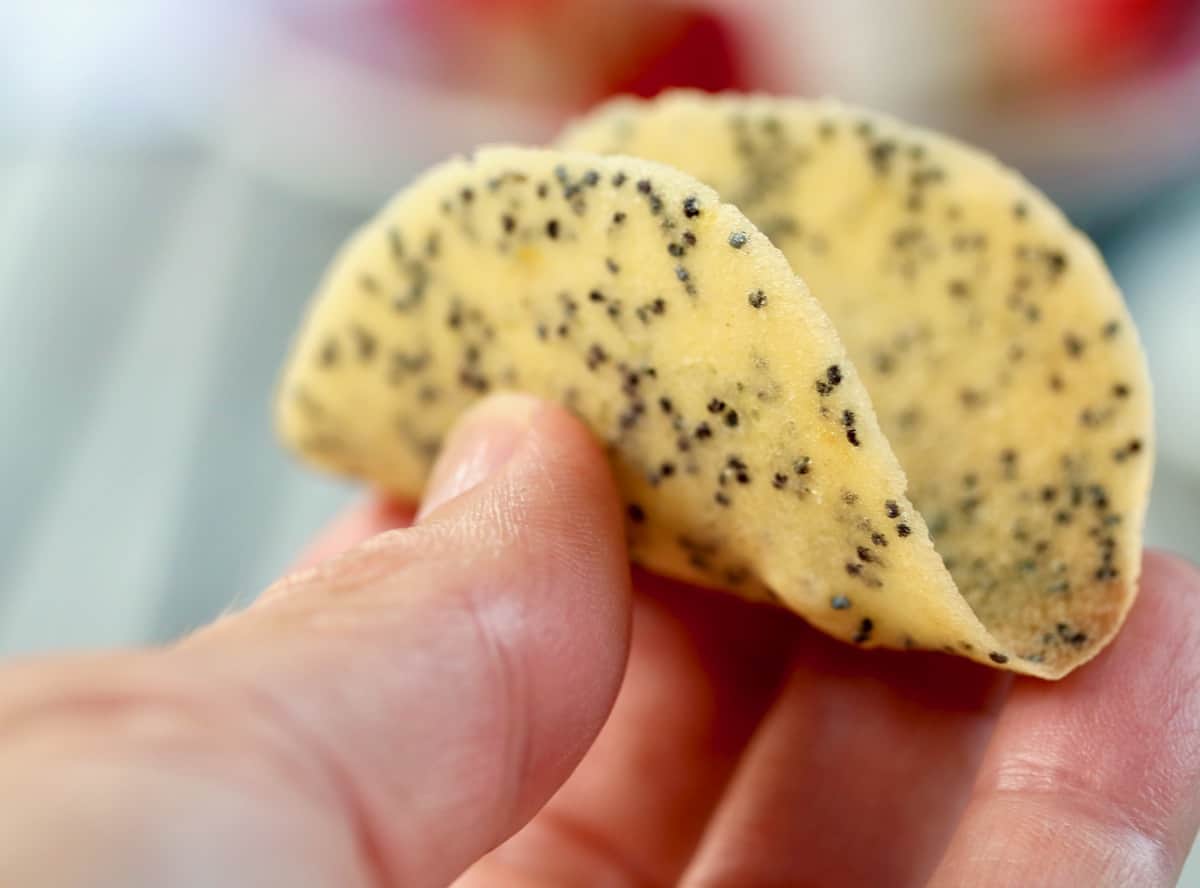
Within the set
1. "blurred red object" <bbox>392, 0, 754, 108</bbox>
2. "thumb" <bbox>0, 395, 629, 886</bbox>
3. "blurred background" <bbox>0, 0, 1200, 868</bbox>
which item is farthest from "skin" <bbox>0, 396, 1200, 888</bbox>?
"blurred red object" <bbox>392, 0, 754, 108</bbox>

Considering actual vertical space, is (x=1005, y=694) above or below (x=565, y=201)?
below

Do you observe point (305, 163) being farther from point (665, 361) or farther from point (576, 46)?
point (665, 361)

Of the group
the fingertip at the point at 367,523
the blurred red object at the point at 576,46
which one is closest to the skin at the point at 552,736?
the fingertip at the point at 367,523

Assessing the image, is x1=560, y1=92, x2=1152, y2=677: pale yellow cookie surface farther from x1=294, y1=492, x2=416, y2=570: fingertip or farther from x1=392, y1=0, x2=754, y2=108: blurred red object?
x1=392, y1=0, x2=754, y2=108: blurred red object

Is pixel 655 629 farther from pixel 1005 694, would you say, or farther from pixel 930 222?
pixel 930 222

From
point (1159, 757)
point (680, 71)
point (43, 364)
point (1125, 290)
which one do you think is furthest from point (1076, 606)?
point (43, 364)

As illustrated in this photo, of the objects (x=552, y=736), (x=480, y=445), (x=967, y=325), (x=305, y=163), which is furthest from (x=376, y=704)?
(x=305, y=163)
